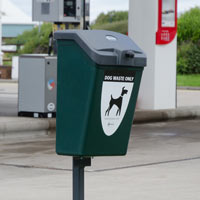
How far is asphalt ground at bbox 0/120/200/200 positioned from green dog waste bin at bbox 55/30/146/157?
6.29 feet

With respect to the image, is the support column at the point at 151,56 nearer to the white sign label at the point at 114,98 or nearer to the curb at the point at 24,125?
the curb at the point at 24,125

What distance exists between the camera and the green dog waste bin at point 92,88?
19.4ft

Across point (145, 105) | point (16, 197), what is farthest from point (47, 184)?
point (145, 105)

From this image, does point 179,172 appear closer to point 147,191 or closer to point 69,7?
point 147,191

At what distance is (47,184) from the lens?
28.7 feet

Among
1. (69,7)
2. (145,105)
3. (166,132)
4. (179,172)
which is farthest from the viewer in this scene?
(145,105)

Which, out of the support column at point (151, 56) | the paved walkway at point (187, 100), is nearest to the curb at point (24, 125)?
the support column at point (151, 56)

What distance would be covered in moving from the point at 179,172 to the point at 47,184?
5.65 ft

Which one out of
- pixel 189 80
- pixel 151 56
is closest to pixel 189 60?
pixel 189 80

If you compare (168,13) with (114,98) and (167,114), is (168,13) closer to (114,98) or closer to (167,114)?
(167,114)

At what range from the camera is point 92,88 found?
590cm

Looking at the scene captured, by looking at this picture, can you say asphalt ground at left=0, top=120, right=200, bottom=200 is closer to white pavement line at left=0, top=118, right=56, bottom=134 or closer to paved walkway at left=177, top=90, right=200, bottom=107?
white pavement line at left=0, top=118, right=56, bottom=134

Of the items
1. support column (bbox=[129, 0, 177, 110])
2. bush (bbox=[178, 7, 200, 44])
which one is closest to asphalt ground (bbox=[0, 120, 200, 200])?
support column (bbox=[129, 0, 177, 110])

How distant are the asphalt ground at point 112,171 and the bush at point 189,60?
28.2 m
